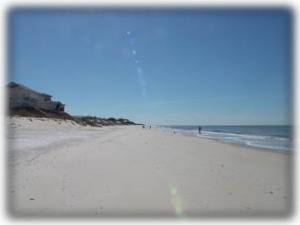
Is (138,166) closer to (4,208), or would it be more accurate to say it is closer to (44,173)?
(44,173)

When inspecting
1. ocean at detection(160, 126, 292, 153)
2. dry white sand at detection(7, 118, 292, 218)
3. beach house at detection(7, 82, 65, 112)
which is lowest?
dry white sand at detection(7, 118, 292, 218)

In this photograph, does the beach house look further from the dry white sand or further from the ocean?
the dry white sand

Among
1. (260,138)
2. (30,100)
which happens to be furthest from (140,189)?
(30,100)

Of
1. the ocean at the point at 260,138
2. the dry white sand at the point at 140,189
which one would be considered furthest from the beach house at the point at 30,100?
the dry white sand at the point at 140,189

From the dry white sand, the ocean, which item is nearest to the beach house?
the ocean

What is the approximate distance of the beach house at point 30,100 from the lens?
102 ft

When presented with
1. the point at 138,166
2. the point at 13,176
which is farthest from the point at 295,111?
the point at 13,176

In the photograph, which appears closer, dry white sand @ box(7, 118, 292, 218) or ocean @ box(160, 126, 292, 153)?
dry white sand @ box(7, 118, 292, 218)

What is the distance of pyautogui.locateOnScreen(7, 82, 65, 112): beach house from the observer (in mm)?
30959

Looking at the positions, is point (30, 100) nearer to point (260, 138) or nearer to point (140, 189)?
point (260, 138)

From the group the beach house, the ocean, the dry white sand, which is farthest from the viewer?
the beach house

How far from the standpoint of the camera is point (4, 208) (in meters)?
4.21

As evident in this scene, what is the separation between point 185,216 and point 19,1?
12.7ft

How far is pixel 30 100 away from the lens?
35406 mm
